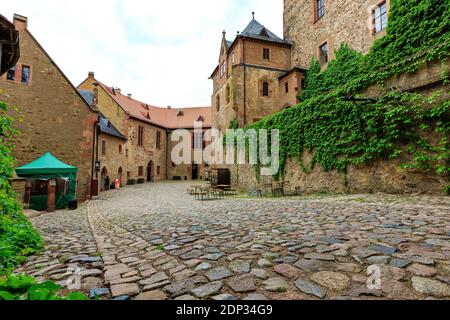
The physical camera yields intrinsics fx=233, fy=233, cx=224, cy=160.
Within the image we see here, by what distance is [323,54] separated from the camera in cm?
1920

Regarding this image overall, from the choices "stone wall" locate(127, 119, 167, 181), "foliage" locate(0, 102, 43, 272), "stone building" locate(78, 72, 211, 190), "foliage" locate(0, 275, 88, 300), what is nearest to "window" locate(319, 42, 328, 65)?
"stone building" locate(78, 72, 211, 190)

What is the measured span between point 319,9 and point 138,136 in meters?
25.3

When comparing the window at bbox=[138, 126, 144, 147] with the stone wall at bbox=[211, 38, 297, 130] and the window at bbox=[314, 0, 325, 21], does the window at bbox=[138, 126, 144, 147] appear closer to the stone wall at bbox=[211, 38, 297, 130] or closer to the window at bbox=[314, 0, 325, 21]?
the stone wall at bbox=[211, 38, 297, 130]

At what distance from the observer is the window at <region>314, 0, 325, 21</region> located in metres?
19.1

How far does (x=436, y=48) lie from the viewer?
7.77 metres

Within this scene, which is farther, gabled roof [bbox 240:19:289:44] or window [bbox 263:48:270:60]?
window [bbox 263:48:270:60]

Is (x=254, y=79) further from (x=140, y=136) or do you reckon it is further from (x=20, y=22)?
(x=140, y=136)

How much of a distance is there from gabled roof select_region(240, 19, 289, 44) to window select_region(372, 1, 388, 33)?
375 inches

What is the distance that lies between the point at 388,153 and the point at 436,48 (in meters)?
3.73

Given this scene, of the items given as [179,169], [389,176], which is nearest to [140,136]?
[179,169]
